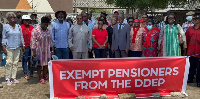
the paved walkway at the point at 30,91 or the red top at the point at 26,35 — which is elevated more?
the red top at the point at 26,35

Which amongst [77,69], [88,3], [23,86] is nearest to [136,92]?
[77,69]

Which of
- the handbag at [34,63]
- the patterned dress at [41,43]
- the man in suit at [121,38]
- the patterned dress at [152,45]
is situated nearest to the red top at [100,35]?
the man in suit at [121,38]

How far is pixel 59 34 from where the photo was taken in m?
6.76

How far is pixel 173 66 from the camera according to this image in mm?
5605

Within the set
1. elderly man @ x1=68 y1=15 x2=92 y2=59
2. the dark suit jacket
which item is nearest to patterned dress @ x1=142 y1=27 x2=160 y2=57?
the dark suit jacket

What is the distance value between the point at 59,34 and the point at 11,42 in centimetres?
129

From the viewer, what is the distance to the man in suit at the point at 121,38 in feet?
23.1

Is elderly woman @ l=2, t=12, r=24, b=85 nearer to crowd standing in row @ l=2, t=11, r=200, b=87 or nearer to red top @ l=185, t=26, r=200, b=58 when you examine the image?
crowd standing in row @ l=2, t=11, r=200, b=87

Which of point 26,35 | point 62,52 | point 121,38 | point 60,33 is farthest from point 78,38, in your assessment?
point 26,35

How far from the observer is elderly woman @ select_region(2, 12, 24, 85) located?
658cm

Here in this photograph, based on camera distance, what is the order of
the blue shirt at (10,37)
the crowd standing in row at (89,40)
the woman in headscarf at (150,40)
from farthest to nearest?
the woman in headscarf at (150,40) < the crowd standing in row at (89,40) < the blue shirt at (10,37)

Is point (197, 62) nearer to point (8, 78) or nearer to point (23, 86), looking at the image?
point (23, 86)

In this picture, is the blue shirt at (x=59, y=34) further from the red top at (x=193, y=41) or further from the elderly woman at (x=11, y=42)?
the red top at (x=193, y=41)

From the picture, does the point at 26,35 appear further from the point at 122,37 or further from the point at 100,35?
the point at 122,37
